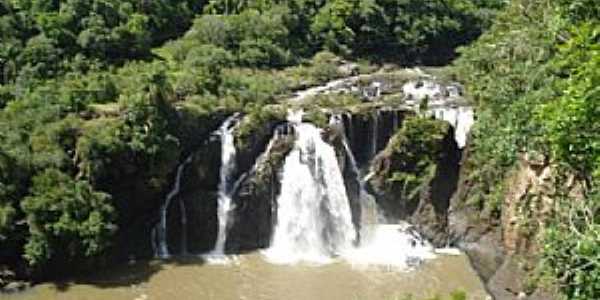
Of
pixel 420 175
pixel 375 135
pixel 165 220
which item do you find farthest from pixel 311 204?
pixel 165 220

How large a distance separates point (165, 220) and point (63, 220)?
3.83 metres


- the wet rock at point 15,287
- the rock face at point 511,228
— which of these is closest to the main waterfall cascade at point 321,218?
the rock face at point 511,228

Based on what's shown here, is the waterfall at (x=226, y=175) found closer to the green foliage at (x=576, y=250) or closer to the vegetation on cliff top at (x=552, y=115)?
the vegetation on cliff top at (x=552, y=115)

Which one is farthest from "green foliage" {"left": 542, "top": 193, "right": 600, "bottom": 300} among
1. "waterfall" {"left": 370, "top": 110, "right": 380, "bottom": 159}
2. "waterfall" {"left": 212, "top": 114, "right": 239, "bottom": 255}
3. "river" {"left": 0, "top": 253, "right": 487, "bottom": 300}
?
"waterfall" {"left": 370, "top": 110, "right": 380, "bottom": 159}

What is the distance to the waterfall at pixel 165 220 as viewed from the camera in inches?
1039

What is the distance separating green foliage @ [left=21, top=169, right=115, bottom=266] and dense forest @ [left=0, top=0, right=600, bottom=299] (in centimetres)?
4

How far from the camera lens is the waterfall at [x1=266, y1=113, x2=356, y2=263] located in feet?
88.6

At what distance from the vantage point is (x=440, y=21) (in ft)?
143

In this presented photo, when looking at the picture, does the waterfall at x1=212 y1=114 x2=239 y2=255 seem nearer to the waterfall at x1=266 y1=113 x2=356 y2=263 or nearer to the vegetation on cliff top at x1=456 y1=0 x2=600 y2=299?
the waterfall at x1=266 y1=113 x2=356 y2=263

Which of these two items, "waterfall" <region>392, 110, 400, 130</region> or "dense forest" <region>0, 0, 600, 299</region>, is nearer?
"dense forest" <region>0, 0, 600, 299</region>

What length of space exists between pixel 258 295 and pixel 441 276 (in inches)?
202

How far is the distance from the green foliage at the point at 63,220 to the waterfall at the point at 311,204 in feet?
17.6

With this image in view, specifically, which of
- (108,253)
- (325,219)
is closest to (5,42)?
(108,253)

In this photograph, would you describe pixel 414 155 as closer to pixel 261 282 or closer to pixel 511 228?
pixel 511 228
